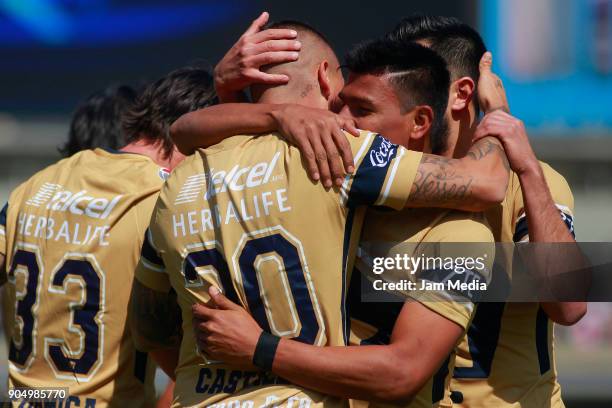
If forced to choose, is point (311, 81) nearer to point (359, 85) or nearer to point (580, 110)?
point (359, 85)

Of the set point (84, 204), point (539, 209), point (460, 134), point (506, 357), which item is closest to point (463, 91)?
point (460, 134)

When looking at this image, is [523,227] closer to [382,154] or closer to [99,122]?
[382,154]

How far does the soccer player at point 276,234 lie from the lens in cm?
277

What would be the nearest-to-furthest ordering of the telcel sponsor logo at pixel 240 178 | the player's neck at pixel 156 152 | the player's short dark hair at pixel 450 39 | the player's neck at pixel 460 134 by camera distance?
the telcel sponsor logo at pixel 240 178 → the player's neck at pixel 460 134 → the player's short dark hair at pixel 450 39 → the player's neck at pixel 156 152

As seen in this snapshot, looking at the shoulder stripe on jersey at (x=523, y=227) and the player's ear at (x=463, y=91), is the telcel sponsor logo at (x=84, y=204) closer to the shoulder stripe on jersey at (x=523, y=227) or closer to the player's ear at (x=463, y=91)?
the player's ear at (x=463, y=91)

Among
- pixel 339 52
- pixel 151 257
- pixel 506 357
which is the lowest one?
pixel 339 52

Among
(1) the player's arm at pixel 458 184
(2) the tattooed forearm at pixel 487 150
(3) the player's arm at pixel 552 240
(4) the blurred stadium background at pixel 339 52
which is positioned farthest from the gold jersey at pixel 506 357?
(4) the blurred stadium background at pixel 339 52

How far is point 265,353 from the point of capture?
275 centimetres

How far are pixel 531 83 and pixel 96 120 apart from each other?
13896 mm

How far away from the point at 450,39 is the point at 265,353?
1.55 m

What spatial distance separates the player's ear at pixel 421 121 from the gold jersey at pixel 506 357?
370mm

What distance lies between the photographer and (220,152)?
3.00 metres

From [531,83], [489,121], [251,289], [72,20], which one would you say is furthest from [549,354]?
[72,20]

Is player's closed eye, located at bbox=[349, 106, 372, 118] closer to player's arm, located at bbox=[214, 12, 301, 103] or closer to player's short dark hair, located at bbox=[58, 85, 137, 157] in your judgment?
player's arm, located at bbox=[214, 12, 301, 103]
